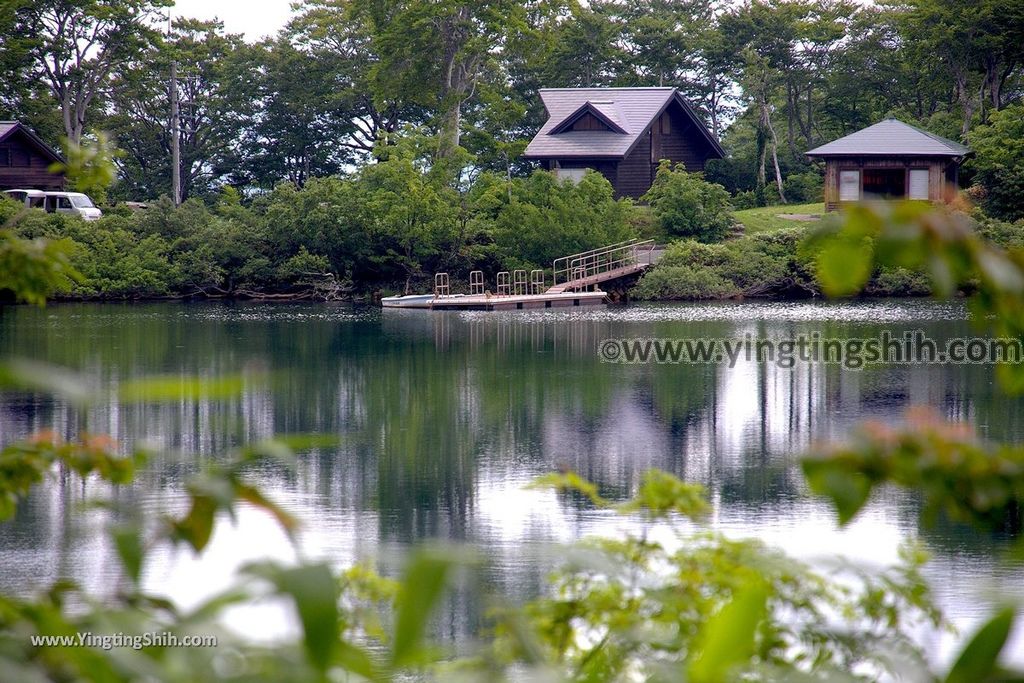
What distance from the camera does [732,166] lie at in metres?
42.9

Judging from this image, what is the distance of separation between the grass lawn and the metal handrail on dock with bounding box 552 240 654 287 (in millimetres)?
3904

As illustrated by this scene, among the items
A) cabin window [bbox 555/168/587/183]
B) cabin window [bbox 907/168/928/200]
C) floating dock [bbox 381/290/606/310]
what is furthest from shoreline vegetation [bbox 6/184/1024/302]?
cabin window [bbox 555/168/587/183]

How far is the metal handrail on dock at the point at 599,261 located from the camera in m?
33.4

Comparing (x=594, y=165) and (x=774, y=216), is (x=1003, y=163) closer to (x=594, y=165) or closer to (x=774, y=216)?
(x=774, y=216)

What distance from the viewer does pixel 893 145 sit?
35.7m

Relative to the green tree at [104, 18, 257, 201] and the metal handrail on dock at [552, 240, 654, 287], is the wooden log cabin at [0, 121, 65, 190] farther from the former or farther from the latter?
the metal handrail on dock at [552, 240, 654, 287]

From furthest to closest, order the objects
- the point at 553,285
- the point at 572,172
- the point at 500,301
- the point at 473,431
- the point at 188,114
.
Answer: the point at 188,114 → the point at 572,172 → the point at 553,285 → the point at 500,301 → the point at 473,431

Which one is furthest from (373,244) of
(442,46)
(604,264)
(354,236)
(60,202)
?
(60,202)

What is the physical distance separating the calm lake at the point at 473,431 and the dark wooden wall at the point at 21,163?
44.6 ft

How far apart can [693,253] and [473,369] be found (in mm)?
15563

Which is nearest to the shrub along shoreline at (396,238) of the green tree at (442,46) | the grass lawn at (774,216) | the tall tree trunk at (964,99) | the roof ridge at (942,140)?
the grass lawn at (774,216)

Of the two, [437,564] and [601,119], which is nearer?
[437,564]

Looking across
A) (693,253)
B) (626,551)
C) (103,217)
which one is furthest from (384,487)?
(103,217)

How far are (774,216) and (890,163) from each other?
3.69 meters
